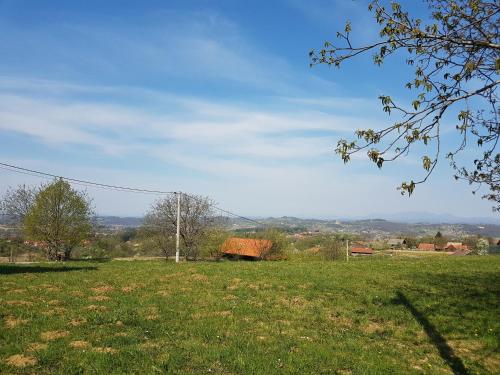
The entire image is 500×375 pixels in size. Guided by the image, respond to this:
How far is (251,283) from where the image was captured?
17.3 metres

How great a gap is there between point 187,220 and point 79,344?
34449 millimetres

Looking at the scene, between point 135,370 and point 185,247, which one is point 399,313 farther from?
point 185,247

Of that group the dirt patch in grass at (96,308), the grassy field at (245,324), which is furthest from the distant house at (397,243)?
the dirt patch in grass at (96,308)

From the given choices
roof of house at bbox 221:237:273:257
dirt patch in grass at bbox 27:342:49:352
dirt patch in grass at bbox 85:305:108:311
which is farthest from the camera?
roof of house at bbox 221:237:273:257

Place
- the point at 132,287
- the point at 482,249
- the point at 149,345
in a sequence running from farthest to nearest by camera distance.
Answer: the point at 482,249, the point at 132,287, the point at 149,345

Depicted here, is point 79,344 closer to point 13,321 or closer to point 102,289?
point 13,321

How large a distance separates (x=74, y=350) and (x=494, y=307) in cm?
1253

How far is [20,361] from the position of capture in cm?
761

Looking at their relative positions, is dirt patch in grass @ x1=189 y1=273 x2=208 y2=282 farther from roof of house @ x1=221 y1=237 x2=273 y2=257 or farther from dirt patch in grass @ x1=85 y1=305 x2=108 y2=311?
roof of house @ x1=221 y1=237 x2=273 y2=257

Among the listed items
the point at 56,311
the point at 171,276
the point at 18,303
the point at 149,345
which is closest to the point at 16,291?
the point at 18,303

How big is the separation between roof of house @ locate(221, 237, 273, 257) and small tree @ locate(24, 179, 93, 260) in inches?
606

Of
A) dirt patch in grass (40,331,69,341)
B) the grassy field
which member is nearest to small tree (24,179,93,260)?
the grassy field

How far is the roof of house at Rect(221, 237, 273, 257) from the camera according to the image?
46.1 m

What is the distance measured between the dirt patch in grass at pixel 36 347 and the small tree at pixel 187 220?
3346 cm
